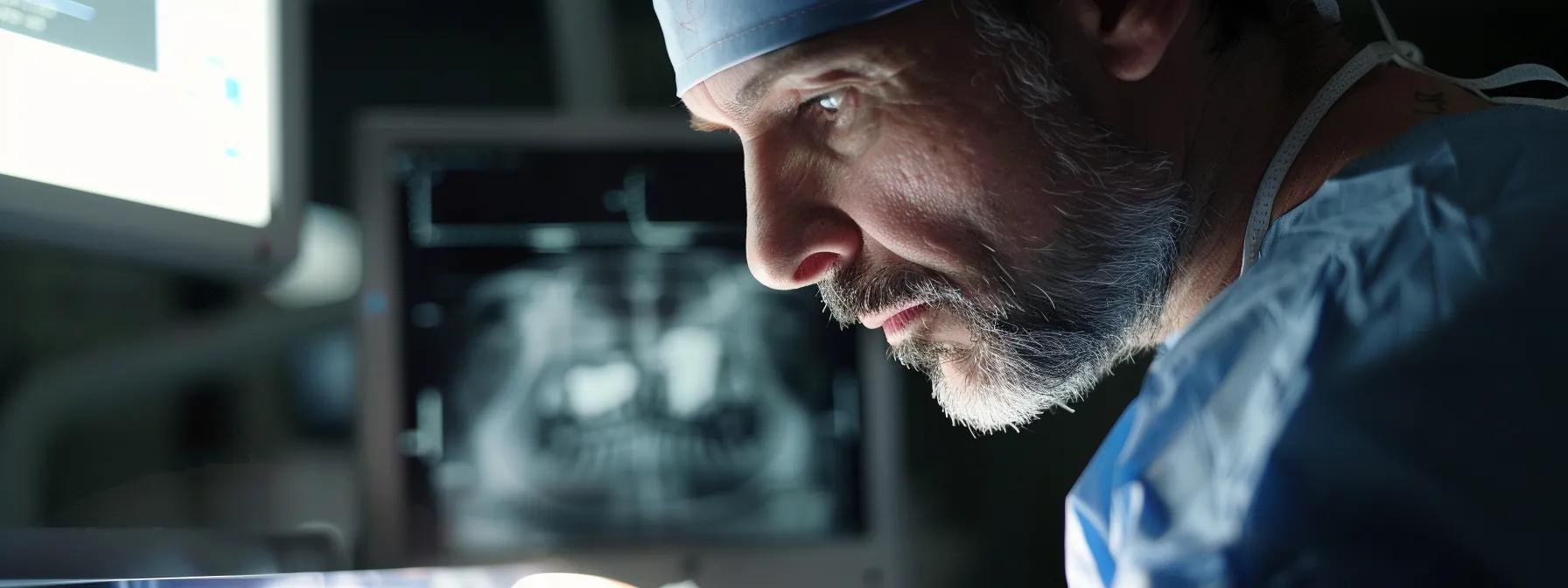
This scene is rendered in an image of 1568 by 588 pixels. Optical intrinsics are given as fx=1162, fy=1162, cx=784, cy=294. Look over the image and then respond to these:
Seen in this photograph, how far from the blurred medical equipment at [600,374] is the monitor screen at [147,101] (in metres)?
0.50

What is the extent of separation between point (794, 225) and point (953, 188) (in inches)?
4.4

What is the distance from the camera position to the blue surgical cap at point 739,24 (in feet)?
2.37

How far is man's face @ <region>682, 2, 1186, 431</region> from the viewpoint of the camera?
737mm

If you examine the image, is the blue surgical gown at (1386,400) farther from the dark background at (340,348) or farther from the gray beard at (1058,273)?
the dark background at (340,348)

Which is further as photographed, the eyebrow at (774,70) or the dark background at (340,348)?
the dark background at (340,348)

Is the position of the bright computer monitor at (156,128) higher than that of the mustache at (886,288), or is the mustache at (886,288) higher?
the bright computer monitor at (156,128)

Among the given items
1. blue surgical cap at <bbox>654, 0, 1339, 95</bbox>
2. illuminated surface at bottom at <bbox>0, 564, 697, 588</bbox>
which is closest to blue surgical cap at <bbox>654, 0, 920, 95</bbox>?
blue surgical cap at <bbox>654, 0, 1339, 95</bbox>

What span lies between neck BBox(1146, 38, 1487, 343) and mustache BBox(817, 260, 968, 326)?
0.18 metres

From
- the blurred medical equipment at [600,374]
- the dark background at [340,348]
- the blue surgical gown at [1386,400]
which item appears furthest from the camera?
the blurred medical equipment at [600,374]

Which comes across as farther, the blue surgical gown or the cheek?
the cheek

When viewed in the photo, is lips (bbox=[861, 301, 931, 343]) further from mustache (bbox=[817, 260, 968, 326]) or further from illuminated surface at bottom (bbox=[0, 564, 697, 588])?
illuminated surface at bottom (bbox=[0, 564, 697, 588])

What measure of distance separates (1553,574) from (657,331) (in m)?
1.25

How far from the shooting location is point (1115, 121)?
771 mm

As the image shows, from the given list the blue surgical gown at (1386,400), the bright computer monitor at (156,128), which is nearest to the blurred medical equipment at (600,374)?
the bright computer monitor at (156,128)
